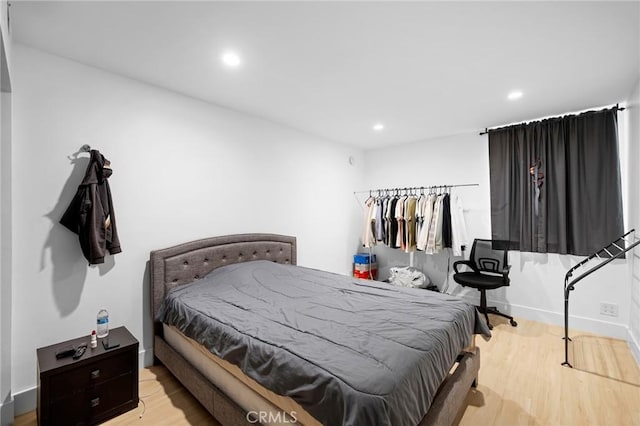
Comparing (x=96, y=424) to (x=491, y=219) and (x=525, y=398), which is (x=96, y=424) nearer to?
(x=525, y=398)

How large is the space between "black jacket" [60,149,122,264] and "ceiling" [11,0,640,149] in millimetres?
843

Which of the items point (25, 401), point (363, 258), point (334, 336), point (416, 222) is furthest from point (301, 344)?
point (363, 258)

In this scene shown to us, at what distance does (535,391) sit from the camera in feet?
7.04

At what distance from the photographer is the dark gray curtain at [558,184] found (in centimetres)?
306

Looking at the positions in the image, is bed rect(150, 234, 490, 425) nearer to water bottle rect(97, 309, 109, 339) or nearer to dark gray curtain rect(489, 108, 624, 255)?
water bottle rect(97, 309, 109, 339)

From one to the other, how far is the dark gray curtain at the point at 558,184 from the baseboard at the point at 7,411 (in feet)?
15.6

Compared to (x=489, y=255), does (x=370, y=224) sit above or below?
above

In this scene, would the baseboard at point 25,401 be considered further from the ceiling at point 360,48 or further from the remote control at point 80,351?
the ceiling at point 360,48

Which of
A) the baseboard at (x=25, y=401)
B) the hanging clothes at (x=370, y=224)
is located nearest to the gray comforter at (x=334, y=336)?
the baseboard at (x=25, y=401)

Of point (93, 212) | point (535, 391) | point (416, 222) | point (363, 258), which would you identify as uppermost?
point (93, 212)

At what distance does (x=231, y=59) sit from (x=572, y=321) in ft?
14.6

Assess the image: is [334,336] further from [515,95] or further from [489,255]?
[489,255]

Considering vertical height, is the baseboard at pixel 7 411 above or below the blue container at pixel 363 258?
below

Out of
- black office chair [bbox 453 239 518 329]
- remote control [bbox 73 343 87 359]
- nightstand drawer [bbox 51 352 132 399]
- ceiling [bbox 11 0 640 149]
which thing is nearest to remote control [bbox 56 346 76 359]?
remote control [bbox 73 343 87 359]
